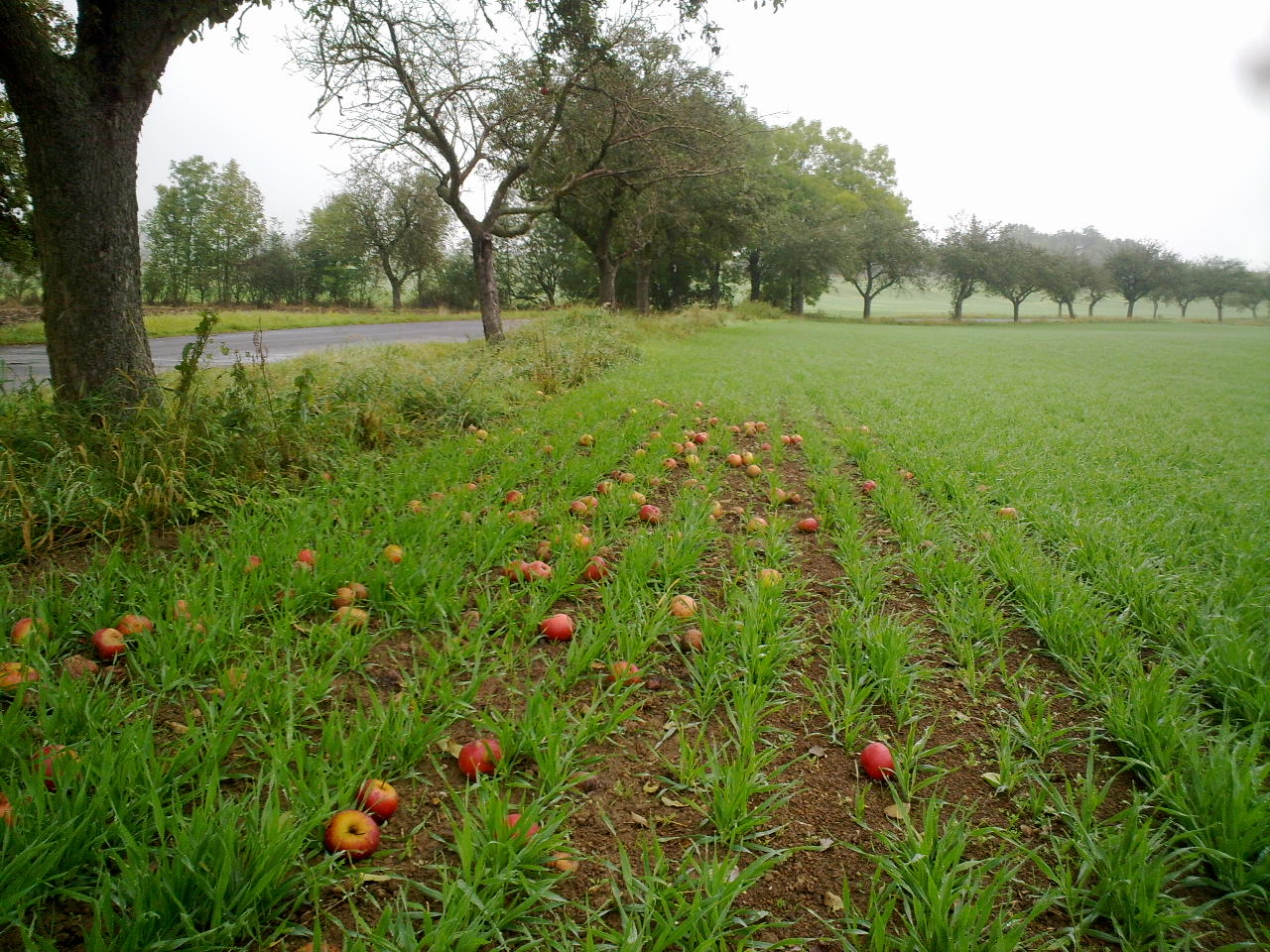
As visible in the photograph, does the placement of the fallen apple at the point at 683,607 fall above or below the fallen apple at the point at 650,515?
below

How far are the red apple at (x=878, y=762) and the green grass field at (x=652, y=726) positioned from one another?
0.04m

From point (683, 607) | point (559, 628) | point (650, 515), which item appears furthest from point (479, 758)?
point (650, 515)

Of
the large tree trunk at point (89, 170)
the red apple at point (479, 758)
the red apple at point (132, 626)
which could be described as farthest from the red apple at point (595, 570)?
the large tree trunk at point (89, 170)

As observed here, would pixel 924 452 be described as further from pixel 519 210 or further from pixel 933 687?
pixel 519 210

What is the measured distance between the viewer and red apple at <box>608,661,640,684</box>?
1.77m

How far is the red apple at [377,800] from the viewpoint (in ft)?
4.10

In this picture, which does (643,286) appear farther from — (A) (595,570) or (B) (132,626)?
(B) (132,626)

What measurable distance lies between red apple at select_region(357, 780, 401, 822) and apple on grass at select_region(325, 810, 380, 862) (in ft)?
0.16

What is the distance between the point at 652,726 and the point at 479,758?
19.7 inches

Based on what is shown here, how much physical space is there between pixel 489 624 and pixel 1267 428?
770 centimetres

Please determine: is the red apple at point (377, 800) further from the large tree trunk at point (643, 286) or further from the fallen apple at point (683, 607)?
the large tree trunk at point (643, 286)

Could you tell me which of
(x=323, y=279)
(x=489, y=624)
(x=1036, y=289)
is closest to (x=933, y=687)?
(x=489, y=624)

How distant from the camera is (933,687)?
1.86m

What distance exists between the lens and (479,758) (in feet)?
4.60
